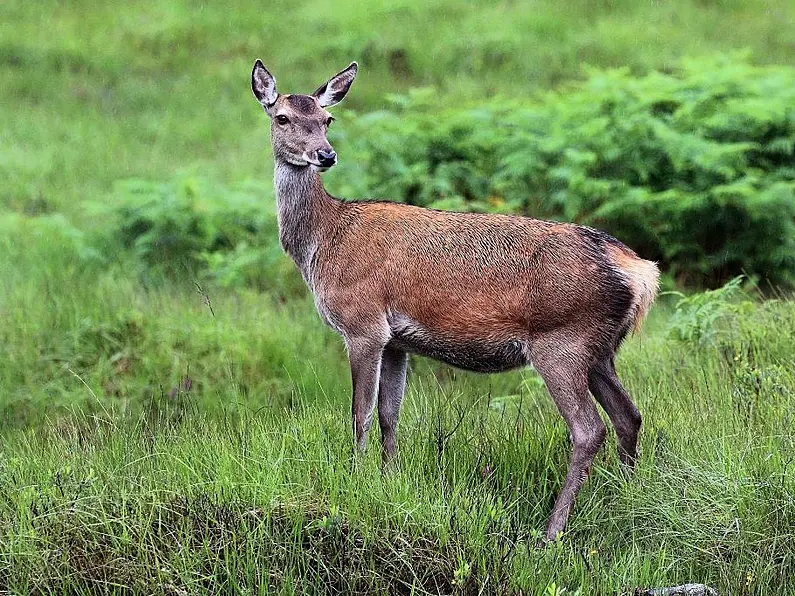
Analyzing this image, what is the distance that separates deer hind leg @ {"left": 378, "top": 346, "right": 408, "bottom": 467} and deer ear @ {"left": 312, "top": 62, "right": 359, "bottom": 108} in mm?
1451

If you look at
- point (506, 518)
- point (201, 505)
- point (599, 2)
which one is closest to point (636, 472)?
point (506, 518)

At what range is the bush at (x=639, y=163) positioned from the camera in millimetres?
9625

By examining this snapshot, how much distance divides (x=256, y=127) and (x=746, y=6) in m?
7.41

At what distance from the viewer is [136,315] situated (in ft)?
27.8

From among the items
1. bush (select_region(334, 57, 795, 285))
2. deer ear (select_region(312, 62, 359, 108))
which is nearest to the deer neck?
deer ear (select_region(312, 62, 359, 108))

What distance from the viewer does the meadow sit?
4.83 meters

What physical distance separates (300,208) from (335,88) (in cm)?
71

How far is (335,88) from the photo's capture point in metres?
6.71

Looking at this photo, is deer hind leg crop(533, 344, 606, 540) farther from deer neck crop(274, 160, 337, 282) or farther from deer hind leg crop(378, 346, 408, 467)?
deer neck crop(274, 160, 337, 282)

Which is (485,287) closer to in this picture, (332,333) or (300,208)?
(300,208)

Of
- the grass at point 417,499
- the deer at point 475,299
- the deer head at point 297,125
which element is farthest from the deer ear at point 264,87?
the grass at point 417,499

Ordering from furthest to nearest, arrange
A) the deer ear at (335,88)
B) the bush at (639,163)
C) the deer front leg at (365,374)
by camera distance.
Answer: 1. the bush at (639,163)
2. the deer ear at (335,88)
3. the deer front leg at (365,374)

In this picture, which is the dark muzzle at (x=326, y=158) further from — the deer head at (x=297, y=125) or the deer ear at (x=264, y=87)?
the deer ear at (x=264, y=87)

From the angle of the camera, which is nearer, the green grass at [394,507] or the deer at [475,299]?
the green grass at [394,507]
